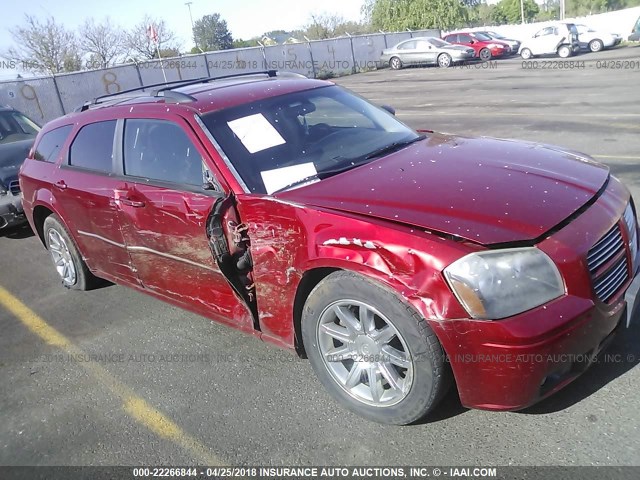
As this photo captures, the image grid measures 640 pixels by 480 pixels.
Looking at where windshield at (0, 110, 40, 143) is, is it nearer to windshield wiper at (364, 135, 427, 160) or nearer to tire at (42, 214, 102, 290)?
tire at (42, 214, 102, 290)

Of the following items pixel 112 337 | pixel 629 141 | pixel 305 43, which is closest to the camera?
pixel 112 337

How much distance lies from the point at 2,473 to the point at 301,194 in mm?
2169

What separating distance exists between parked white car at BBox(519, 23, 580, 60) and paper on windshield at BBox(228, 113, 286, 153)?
2597 centimetres

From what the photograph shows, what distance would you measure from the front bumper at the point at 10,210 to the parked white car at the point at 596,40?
2726 centimetres

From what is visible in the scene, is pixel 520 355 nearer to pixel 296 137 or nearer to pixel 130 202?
pixel 296 137

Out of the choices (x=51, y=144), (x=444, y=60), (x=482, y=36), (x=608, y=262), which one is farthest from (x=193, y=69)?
(x=608, y=262)

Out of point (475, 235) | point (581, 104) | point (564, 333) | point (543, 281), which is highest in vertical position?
point (475, 235)

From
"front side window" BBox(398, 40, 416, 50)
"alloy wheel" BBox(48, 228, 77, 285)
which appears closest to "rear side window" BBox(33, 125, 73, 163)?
"alloy wheel" BBox(48, 228, 77, 285)

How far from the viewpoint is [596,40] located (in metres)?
26.7

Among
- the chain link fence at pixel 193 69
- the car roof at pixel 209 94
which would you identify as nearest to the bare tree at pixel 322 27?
the chain link fence at pixel 193 69

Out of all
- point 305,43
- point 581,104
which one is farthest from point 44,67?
point 581,104

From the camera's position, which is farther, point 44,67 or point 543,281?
point 44,67

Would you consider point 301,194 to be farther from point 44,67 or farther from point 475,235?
point 44,67

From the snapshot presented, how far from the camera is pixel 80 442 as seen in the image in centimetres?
306
